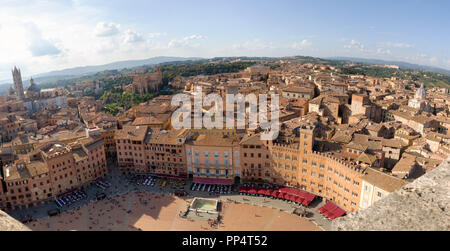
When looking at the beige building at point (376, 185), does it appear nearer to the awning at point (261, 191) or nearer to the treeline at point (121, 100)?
the awning at point (261, 191)

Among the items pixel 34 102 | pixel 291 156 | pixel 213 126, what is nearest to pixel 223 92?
pixel 213 126

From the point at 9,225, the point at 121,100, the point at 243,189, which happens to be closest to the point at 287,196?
the point at 243,189

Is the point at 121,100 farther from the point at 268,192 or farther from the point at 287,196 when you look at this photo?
the point at 287,196

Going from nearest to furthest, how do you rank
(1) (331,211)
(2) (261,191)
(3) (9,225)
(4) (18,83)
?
(3) (9,225)
(1) (331,211)
(2) (261,191)
(4) (18,83)

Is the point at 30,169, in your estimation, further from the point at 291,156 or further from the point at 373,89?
the point at 373,89

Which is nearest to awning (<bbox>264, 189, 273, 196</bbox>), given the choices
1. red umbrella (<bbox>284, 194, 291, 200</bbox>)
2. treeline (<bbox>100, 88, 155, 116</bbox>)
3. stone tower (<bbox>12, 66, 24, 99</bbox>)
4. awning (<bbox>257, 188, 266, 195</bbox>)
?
awning (<bbox>257, 188, 266, 195</bbox>)

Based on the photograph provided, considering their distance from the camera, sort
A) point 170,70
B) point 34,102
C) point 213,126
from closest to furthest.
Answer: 1. point 213,126
2. point 34,102
3. point 170,70
